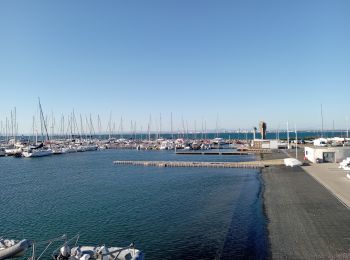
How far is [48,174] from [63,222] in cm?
3873

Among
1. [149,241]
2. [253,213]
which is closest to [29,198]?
[149,241]

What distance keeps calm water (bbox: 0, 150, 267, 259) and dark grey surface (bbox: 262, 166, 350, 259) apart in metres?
1.14

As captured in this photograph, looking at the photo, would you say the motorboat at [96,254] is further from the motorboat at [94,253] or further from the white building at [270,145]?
the white building at [270,145]

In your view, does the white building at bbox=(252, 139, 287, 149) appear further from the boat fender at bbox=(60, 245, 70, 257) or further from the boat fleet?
the boat fender at bbox=(60, 245, 70, 257)

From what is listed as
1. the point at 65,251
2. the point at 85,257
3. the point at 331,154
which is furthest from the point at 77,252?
the point at 331,154

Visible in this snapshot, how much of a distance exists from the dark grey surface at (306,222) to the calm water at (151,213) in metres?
1.14

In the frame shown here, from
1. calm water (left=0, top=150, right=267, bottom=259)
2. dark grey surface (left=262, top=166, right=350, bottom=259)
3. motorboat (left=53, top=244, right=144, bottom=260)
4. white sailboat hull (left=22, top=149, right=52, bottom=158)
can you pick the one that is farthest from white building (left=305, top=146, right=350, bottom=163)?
white sailboat hull (left=22, top=149, right=52, bottom=158)

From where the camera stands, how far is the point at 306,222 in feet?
83.3

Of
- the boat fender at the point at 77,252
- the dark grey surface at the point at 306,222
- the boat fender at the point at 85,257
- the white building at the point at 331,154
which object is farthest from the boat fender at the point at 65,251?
the white building at the point at 331,154

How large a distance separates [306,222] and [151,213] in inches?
532

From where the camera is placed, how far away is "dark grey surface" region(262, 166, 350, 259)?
65.4ft

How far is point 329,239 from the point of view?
21516 mm

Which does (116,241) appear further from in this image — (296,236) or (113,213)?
(296,236)

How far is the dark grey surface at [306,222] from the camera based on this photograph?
65.4ft
